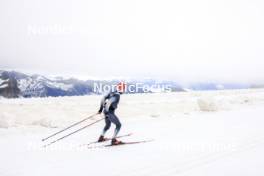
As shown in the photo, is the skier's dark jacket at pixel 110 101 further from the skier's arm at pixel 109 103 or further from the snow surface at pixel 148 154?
the snow surface at pixel 148 154

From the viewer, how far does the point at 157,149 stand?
11523mm

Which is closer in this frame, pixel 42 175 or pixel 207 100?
pixel 42 175

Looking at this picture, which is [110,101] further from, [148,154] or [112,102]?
[148,154]

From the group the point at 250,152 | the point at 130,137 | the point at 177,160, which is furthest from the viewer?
the point at 130,137

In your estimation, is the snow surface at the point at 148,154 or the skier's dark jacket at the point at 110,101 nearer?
the snow surface at the point at 148,154

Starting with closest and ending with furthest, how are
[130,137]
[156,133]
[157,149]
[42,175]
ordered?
[42,175] → [157,149] → [130,137] → [156,133]

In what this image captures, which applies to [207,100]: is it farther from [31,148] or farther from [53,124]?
[31,148]

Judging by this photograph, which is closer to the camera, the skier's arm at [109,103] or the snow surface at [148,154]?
the snow surface at [148,154]

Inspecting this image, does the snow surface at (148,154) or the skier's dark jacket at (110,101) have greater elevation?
the skier's dark jacket at (110,101)

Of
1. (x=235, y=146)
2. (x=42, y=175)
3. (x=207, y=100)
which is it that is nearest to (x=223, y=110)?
(x=207, y=100)

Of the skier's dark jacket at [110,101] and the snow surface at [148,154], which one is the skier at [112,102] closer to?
the skier's dark jacket at [110,101]

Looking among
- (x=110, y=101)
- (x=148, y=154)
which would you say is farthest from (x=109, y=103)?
(x=148, y=154)

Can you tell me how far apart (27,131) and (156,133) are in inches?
257

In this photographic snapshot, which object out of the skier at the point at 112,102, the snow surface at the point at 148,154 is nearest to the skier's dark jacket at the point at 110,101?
the skier at the point at 112,102
